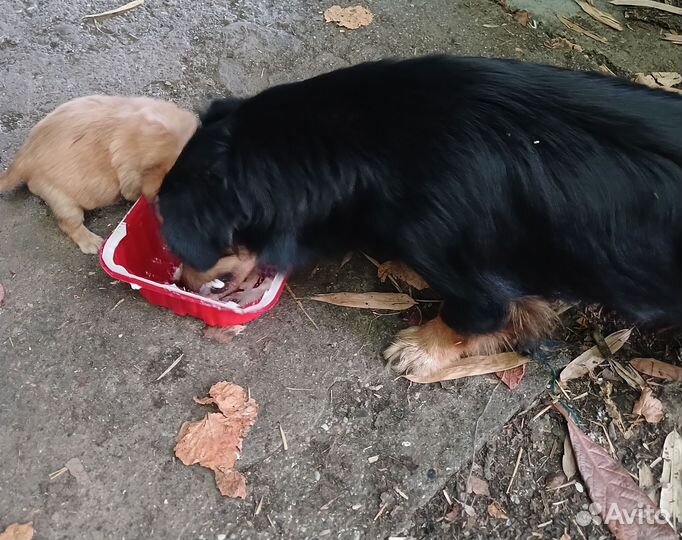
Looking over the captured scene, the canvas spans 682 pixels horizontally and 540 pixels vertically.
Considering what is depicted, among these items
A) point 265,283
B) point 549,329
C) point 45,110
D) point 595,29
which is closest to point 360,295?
point 265,283

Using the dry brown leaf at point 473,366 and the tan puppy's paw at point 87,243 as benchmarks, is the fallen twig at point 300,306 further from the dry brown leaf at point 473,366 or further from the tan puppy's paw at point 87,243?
the tan puppy's paw at point 87,243

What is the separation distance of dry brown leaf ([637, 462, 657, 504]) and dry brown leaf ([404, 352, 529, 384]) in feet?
1.64

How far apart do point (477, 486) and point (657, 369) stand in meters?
0.83

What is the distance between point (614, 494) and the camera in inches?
90.1

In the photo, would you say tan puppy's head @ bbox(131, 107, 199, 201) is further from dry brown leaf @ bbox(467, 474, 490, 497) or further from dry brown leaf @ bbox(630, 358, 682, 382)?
dry brown leaf @ bbox(630, 358, 682, 382)

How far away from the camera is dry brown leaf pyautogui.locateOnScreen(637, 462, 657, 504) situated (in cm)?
230

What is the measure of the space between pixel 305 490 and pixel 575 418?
94cm

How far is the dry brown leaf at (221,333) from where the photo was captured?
253cm

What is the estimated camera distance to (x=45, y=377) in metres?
2.39

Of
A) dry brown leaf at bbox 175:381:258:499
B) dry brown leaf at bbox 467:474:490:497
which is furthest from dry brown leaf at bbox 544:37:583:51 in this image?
dry brown leaf at bbox 175:381:258:499

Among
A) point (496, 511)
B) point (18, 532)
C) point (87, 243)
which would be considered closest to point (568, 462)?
point (496, 511)

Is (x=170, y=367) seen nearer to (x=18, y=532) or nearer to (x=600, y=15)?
(x=18, y=532)

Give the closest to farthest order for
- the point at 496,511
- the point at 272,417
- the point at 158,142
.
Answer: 1. the point at 496,511
2. the point at 272,417
3. the point at 158,142

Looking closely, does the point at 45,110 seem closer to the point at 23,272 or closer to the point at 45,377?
the point at 23,272
